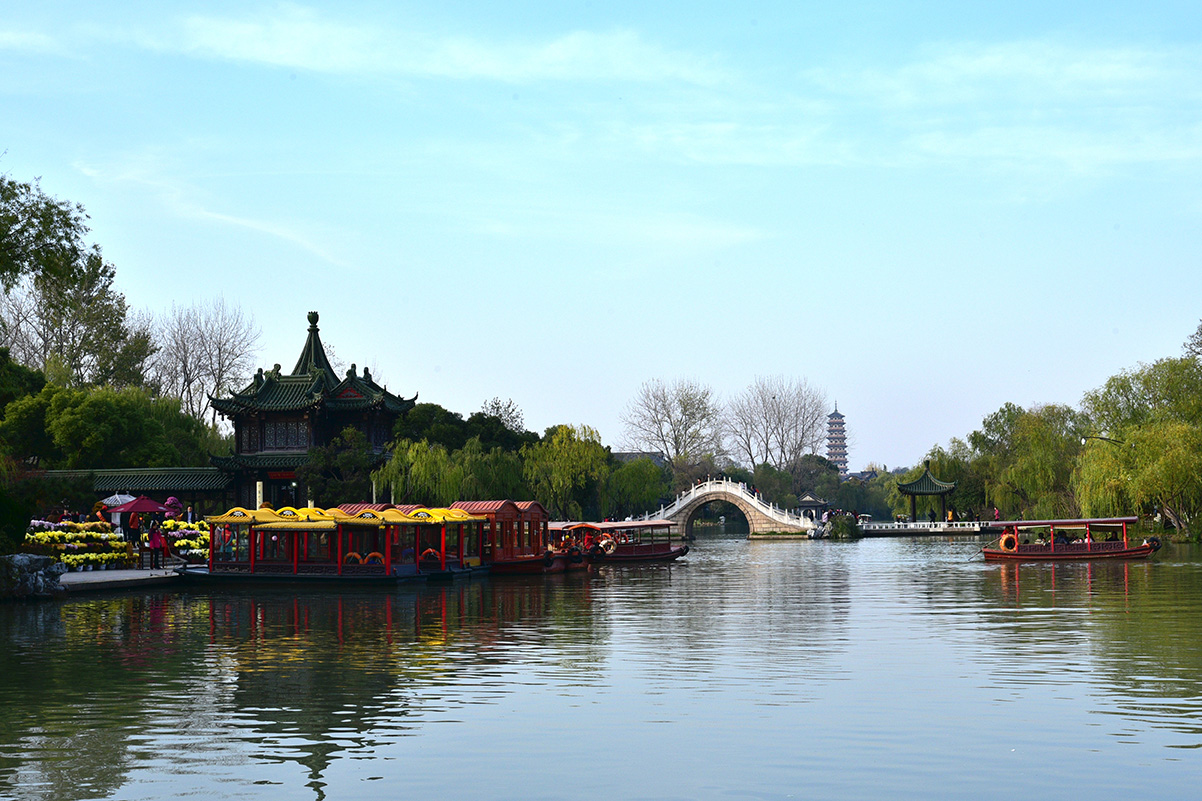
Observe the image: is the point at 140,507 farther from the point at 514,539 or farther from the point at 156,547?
the point at 514,539

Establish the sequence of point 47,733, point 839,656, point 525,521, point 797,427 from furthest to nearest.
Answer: point 797,427, point 525,521, point 839,656, point 47,733

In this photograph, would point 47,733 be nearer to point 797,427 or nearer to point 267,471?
point 267,471

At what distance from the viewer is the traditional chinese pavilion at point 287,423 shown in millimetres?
57844

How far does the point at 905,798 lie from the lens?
993 centimetres

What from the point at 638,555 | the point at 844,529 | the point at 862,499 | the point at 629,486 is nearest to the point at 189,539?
the point at 638,555

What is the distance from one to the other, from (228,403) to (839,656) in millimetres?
45883

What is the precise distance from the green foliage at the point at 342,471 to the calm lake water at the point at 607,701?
80.0 feet

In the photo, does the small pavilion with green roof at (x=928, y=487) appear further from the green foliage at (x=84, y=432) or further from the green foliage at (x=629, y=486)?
the green foliage at (x=84, y=432)

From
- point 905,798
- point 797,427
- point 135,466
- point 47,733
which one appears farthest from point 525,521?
point 797,427

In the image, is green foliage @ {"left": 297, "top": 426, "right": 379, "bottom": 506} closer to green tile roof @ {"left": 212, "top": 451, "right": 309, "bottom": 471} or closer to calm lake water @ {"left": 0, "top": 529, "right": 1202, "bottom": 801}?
green tile roof @ {"left": 212, "top": 451, "right": 309, "bottom": 471}

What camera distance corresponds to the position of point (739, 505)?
84.6 metres

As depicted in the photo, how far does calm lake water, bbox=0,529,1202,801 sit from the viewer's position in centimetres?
1069

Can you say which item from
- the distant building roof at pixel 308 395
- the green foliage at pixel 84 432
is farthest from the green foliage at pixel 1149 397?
the green foliage at pixel 84 432

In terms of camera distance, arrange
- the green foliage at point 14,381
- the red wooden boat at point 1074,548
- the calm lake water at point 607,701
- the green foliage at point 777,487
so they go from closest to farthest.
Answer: the calm lake water at point 607,701 → the red wooden boat at point 1074,548 → the green foliage at point 14,381 → the green foliage at point 777,487
